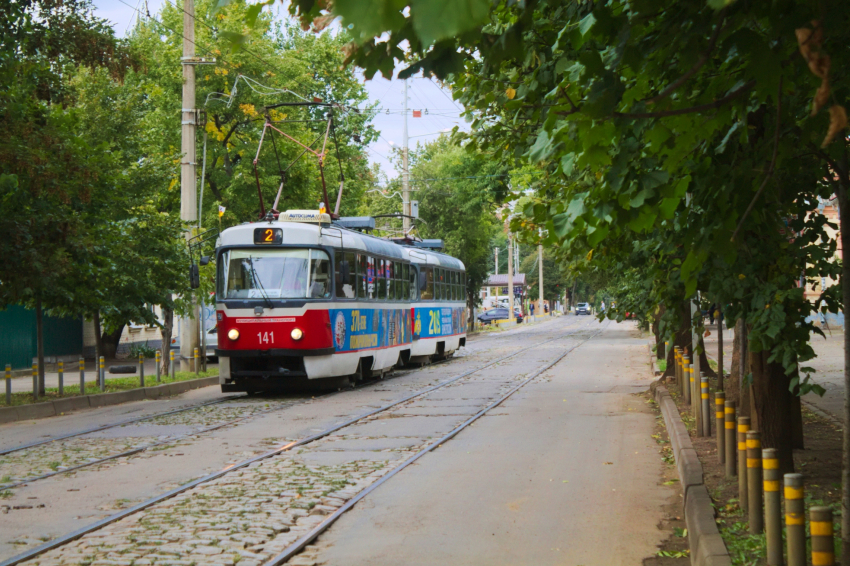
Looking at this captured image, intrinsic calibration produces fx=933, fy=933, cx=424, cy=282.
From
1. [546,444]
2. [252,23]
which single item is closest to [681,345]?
[546,444]

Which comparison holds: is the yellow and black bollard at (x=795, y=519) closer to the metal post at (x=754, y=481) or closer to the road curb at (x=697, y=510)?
the road curb at (x=697, y=510)

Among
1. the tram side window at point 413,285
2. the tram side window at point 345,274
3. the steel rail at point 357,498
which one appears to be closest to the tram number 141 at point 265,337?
the tram side window at point 345,274

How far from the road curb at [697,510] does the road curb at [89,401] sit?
10.7 metres

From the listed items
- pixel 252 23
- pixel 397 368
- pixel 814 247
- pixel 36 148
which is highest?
pixel 36 148

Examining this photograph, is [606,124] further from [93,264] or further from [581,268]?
[93,264]

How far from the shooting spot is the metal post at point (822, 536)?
4.11 meters

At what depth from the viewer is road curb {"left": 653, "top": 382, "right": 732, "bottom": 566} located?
5.64 m

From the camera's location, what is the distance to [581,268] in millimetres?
11633

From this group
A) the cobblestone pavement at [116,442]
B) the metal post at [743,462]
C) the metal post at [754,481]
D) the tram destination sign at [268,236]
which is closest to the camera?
the metal post at [754,481]

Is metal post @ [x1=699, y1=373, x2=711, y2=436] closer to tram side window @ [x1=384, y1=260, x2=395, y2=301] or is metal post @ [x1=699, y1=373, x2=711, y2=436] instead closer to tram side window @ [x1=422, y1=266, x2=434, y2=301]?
tram side window @ [x1=384, y1=260, x2=395, y2=301]

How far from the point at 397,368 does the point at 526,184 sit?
27.5ft

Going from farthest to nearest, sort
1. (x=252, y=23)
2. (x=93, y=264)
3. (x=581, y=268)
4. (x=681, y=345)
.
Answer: (x=681, y=345) < (x=93, y=264) < (x=581, y=268) < (x=252, y=23)

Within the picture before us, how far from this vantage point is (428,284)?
29.4m

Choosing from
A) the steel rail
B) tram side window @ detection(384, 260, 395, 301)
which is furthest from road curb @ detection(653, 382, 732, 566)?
tram side window @ detection(384, 260, 395, 301)
